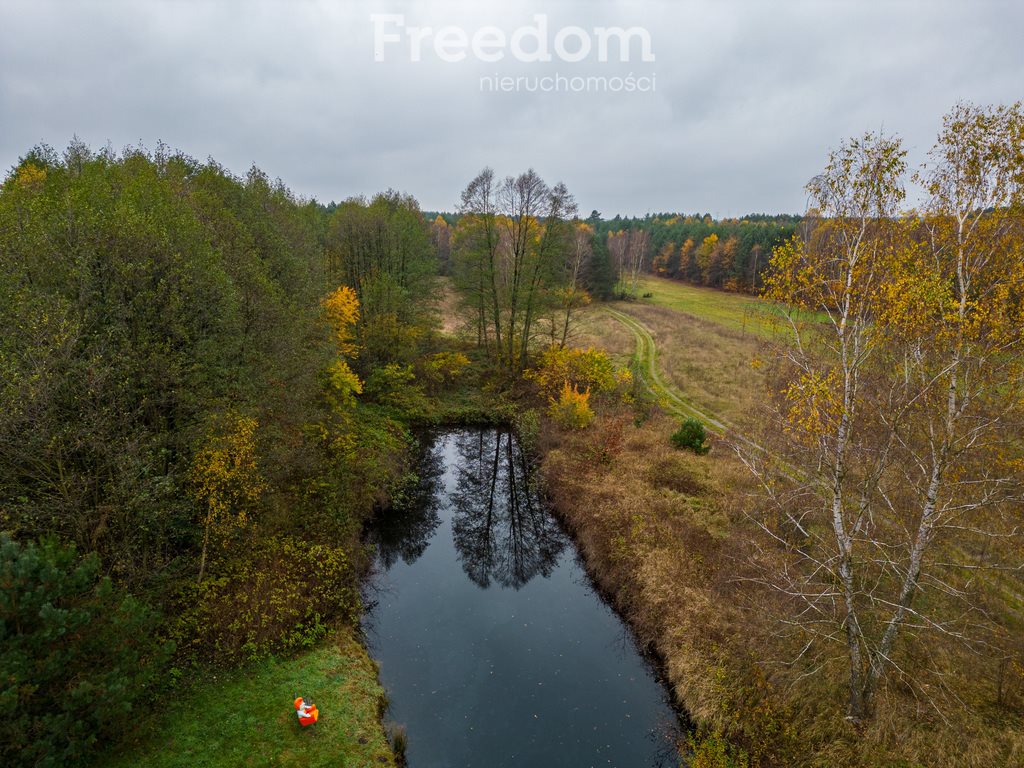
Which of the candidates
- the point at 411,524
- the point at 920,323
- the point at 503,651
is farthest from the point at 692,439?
the point at 920,323

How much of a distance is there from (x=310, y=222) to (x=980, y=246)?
34536 mm

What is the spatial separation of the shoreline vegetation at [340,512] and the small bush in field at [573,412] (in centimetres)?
747

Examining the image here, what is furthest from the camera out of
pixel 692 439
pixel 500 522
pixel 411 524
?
pixel 692 439

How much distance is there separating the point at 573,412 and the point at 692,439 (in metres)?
7.25

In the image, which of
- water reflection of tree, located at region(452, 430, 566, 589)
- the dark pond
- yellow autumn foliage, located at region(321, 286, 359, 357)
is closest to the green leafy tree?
the dark pond

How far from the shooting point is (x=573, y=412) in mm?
30969

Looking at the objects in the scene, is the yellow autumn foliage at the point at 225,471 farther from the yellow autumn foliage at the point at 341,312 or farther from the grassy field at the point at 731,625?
the yellow autumn foliage at the point at 341,312

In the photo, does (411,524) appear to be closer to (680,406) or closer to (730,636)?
(730,636)

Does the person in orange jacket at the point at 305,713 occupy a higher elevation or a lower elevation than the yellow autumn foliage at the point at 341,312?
lower

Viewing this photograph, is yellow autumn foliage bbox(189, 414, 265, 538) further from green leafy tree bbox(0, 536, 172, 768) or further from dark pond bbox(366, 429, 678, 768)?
dark pond bbox(366, 429, 678, 768)

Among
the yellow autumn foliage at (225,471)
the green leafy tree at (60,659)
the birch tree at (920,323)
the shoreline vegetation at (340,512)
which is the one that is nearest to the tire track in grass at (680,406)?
the shoreline vegetation at (340,512)

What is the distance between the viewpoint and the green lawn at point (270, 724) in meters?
10.3

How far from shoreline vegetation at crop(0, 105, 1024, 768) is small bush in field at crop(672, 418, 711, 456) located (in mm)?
3507

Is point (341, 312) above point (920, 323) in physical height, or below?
below
